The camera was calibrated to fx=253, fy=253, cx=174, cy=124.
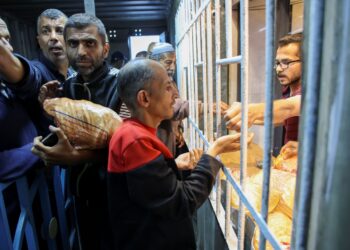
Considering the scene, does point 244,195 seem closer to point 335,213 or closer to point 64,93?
point 335,213

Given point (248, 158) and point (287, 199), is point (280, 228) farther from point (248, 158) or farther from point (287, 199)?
point (248, 158)

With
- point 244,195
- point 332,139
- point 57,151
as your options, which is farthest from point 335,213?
point 57,151

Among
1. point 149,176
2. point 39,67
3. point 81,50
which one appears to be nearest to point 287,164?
point 149,176

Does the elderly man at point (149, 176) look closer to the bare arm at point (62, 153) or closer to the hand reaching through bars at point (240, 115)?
the hand reaching through bars at point (240, 115)

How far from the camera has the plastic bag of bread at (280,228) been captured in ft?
2.28

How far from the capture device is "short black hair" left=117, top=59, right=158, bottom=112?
0.91 meters

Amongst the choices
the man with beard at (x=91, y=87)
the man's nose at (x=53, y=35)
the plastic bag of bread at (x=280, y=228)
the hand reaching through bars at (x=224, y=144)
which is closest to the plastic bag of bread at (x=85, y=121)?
the man with beard at (x=91, y=87)

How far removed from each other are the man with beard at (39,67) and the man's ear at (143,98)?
2.16 ft

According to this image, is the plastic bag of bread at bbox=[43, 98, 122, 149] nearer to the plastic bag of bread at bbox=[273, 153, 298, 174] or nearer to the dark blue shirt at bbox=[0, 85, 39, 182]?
the dark blue shirt at bbox=[0, 85, 39, 182]

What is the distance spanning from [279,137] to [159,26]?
5944 millimetres

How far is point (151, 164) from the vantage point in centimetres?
81

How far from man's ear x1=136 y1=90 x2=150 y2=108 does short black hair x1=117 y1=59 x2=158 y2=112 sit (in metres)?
0.01

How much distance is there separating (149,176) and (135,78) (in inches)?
14.0

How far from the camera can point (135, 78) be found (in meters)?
0.92
